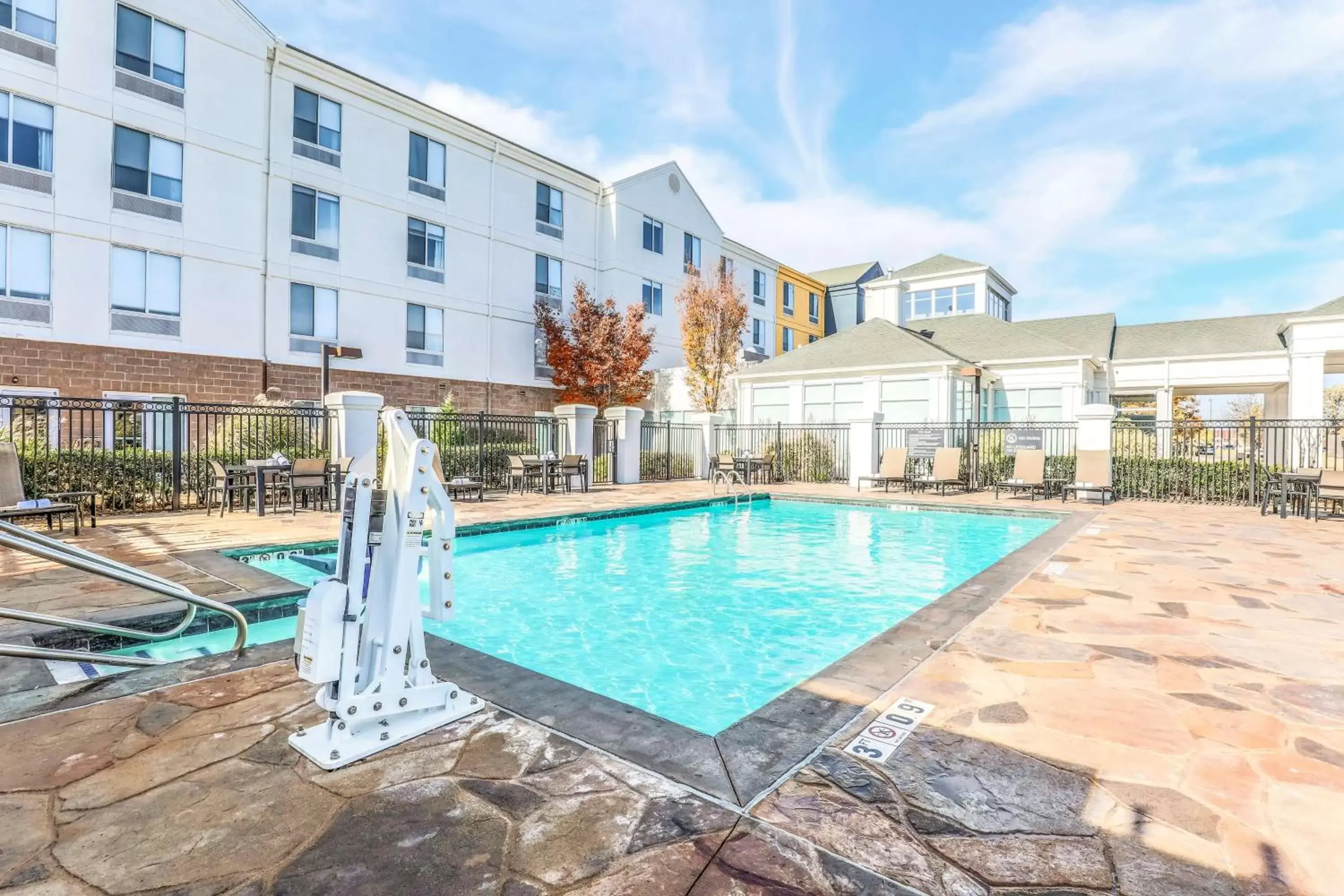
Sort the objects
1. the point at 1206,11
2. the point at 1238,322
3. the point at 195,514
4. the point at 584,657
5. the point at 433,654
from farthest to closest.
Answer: the point at 1238,322 < the point at 195,514 < the point at 1206,11 < the point at 584,657 < the point at 433,654

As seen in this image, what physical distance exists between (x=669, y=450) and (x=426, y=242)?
33.7 feet

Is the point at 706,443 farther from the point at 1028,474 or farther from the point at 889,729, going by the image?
the point at 889,729

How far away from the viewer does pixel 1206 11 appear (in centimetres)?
880

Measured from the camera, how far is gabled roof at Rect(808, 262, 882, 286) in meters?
36.2

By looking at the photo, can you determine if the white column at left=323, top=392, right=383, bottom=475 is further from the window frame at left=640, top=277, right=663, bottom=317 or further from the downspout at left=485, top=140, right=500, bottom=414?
the window frame at left=640, top=277, right=663, bottom=317

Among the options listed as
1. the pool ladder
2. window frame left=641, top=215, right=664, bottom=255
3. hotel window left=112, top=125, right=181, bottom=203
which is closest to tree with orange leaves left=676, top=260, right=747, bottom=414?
window frame left=641, top=215, right=664, bottom=255

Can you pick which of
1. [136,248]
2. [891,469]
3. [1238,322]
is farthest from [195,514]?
[1238,322]

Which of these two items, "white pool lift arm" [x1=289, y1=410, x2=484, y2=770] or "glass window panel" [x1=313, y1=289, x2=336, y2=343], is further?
"glass window panel" [x1=313, y1=289, x2=336, y2=343]

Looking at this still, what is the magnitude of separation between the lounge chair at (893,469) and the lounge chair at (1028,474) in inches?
76.8

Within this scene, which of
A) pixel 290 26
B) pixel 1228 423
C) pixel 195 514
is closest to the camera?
pixel 195 514

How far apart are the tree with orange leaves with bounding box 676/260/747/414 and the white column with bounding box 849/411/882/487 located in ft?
29.8

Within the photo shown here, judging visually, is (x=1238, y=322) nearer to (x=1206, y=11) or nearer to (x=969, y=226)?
(x=969, y=226)

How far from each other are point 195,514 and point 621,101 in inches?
468

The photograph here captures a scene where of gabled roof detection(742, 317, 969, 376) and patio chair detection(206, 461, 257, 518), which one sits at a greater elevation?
gabled roof detection(742, 317, 969, 376)
